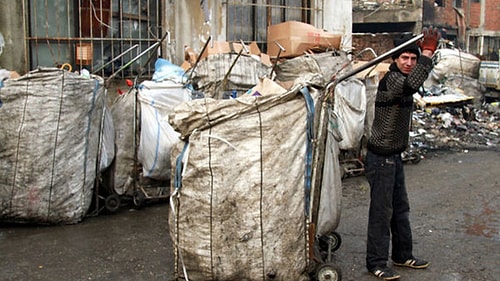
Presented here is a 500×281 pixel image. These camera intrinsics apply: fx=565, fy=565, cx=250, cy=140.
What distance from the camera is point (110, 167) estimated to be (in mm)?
6289

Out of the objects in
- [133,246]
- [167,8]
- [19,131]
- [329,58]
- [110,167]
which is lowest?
[133,246]

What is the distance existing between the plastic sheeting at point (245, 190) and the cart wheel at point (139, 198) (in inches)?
99.2

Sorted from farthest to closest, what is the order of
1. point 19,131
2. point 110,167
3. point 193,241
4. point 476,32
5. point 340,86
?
point 476,32, point 340,86, point 110,167, point 19,131, point 193,241

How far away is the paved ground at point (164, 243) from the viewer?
14.6 feet

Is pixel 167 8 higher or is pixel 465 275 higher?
pixel 167 8

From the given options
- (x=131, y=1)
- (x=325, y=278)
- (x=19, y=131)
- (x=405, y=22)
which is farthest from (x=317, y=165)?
(x=405, y=22)

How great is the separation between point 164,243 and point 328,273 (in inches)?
69.4

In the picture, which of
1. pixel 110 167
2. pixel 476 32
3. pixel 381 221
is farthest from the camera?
pixel 476 32

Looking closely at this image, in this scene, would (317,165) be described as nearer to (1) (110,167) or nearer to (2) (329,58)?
(1) (110,167)

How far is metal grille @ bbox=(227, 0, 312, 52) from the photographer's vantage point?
9.16m

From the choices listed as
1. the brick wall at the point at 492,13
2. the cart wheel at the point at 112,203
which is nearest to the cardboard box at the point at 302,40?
the cart wheel at the point at 112,203

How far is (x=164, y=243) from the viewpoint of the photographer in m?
5.13

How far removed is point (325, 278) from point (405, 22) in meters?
20.9

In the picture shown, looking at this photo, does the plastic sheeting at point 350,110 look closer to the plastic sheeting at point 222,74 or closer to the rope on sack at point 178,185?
the plastic sheeting at point 222,74
